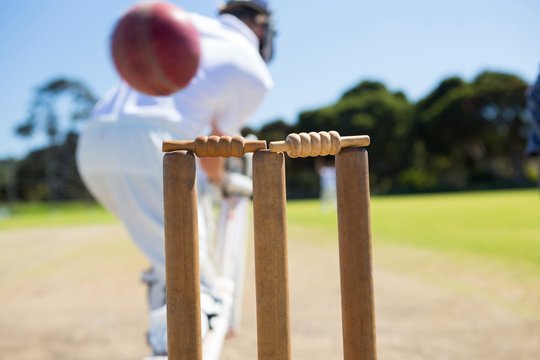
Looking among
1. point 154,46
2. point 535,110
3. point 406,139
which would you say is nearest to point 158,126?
point 154,46

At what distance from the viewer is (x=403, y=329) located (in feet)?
10.7

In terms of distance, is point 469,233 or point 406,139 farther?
point 406,139

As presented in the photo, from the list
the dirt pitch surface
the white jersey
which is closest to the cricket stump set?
the white jersey

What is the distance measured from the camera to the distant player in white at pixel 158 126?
6.95 ft

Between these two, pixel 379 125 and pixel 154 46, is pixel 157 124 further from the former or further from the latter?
pixel 379 125

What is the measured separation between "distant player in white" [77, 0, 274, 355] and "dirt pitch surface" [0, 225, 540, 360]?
1.15 m

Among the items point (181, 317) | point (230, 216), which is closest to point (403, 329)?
point (230, 216)

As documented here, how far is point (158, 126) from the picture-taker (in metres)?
2.11

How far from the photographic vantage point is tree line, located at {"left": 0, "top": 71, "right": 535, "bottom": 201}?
1346 inches

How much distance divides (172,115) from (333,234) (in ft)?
23.0

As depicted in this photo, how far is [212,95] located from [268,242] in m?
1.09

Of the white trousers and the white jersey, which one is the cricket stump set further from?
the white jersey

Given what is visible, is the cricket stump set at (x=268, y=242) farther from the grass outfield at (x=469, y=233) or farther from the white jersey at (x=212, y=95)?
the grass outfield at (x=469, y=233)

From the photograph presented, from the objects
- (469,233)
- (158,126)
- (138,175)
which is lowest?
(469,233)
